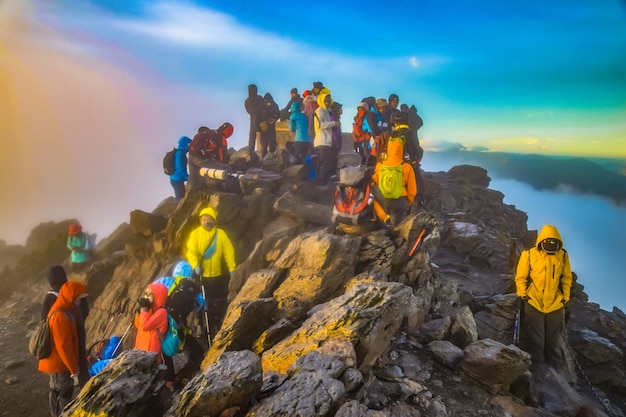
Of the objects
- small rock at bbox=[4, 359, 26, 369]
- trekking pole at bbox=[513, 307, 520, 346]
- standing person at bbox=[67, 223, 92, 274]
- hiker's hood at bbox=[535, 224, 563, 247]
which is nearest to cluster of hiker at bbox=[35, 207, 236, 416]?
small rock at bbox=[4, 359, 26, 369]

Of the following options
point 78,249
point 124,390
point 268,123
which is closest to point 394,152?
point 124,390

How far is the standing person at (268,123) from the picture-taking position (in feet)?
51.7

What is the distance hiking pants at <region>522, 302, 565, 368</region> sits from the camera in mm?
6715

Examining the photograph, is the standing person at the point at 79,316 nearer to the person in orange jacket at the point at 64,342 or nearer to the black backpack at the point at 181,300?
the person in orange jacket at the point at 64,342

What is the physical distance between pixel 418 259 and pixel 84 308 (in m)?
7.88

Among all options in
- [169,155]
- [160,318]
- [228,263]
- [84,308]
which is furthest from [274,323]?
[169,155]

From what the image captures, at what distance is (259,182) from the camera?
13555mm

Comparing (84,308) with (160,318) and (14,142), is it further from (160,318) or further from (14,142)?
(14,142)

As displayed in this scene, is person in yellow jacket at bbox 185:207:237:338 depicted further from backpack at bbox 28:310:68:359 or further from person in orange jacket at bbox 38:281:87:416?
backpack at bbox 28:310:68:359

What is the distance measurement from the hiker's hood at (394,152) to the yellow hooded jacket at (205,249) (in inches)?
202

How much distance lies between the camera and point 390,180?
8.56m

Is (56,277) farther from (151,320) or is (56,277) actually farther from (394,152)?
(394,152)

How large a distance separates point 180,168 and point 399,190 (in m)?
9.11

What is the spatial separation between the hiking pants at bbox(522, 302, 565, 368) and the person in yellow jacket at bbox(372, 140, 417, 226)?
3.82 m
